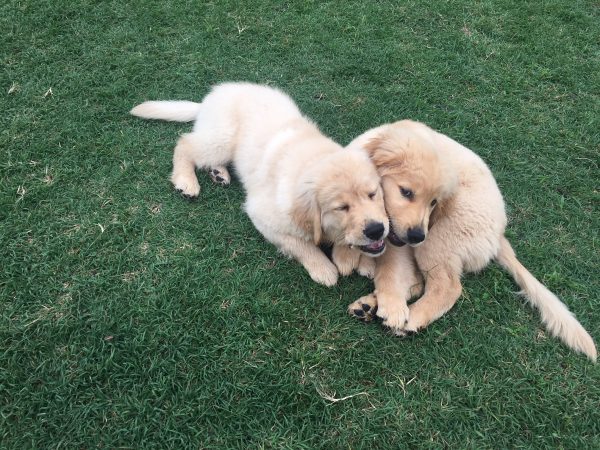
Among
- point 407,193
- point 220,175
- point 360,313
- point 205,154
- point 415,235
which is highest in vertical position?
point 407,193

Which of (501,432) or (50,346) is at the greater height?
(50,346)

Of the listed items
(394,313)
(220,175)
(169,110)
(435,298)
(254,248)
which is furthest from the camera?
(169,110)

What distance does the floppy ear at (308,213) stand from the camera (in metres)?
2.62

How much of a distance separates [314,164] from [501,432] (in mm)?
1789

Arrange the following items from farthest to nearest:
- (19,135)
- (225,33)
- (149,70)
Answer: (225,33)
(149,70)
(19,135)

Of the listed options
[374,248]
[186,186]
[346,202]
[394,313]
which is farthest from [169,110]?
[394,313]

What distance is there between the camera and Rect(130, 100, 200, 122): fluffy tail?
12.3ft

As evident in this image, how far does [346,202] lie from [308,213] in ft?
0.80

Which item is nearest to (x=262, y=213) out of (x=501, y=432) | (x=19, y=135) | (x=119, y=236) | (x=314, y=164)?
(x=314, y=164)

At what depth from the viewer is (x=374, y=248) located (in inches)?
106

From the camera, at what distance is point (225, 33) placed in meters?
4.65

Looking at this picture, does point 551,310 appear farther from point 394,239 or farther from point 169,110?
point 169,110

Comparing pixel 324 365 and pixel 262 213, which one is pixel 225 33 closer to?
pixel 262 213

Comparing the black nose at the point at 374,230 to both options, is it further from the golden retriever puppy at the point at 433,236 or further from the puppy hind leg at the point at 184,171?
the puppy hind leg at the point at 184,171
